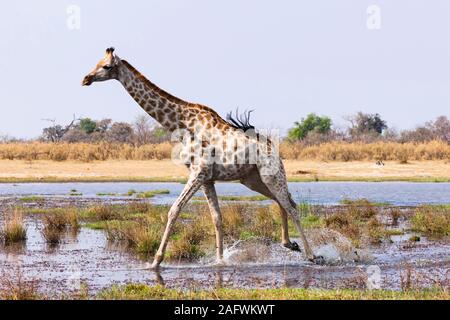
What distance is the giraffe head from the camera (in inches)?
471

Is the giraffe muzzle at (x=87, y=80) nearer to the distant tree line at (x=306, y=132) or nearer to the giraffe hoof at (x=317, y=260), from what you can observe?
the giraffe hoof at (x=317, y=260)

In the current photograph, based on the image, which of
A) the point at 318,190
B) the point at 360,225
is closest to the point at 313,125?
the point at 318,190

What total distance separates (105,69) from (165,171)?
84.4ft

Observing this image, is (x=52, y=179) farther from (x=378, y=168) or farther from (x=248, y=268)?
(x=248, y=268)

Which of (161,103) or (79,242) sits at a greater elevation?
(161,103)

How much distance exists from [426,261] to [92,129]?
194ft

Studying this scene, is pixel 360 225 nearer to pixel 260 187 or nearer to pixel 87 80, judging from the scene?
pixel 260 187

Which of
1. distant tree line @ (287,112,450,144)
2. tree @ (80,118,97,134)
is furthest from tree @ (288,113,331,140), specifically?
tree @ (80,118,97,134)

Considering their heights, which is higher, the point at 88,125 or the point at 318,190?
the point at 88,125

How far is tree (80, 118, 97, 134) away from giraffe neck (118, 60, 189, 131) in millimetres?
56488

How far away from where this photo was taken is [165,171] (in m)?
37.8

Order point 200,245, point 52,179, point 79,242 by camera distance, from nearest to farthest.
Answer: point 200,245
point 79,242
point 52,179

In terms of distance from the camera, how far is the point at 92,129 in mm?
69875
